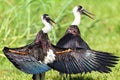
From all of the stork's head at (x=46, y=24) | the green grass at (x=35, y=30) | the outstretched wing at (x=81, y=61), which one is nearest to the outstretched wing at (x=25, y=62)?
the outstretched wing at (x=81, y=61)

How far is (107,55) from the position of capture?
7543 mm

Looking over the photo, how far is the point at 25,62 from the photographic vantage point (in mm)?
7371

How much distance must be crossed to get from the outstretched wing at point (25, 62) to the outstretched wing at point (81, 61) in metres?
0.18

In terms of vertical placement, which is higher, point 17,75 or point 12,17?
point 12,17

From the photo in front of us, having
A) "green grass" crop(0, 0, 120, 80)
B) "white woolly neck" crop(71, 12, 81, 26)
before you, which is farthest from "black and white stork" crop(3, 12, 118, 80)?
"white woolly neck" crop(71, 12, 81, 26)

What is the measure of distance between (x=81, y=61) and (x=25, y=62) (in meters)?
0.74

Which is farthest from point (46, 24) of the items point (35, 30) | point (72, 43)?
point (35, 30)

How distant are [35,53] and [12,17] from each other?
9.46 feet

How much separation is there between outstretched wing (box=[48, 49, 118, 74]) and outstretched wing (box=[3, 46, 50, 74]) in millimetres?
182

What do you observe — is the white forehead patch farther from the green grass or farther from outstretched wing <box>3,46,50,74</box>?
the green grass

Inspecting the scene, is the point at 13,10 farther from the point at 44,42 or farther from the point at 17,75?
the point at 44,42

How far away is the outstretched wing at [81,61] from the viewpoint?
7.46m

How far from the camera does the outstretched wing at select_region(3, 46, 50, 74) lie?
23.8 feet

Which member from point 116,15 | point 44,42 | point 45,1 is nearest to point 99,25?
point 116,15
